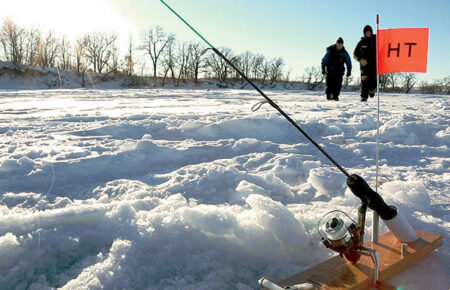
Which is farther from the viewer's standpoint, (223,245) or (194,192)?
(194,192)

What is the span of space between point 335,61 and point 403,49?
17.1 feet

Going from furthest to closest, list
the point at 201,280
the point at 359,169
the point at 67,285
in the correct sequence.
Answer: the point at 359,169 → the point at 201,280 → the point at 67,285

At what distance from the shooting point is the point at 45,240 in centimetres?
243

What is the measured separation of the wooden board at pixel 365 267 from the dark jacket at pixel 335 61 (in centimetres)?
727

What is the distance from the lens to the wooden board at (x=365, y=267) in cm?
197

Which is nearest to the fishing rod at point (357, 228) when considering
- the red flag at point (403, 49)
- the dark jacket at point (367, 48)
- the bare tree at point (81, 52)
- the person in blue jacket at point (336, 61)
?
the red flag at point (403, 49)

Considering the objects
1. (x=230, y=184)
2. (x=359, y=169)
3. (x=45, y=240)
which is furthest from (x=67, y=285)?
(x=359, y=169)

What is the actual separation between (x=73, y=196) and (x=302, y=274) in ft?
9.00

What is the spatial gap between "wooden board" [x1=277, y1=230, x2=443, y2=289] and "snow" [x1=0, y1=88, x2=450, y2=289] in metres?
0.13

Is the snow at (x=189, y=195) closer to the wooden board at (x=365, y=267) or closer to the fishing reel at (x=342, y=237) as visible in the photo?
the wooden board at (x=365, y=267)

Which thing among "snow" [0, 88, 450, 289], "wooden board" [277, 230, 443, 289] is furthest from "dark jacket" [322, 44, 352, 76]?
"wooden board" [277, 230, 443, 289]

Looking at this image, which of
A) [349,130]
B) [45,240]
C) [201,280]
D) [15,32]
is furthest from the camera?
[15,32]

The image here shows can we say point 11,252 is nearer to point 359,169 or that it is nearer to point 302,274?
point 302,274

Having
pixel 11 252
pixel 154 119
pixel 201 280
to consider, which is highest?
pixel 154 119
